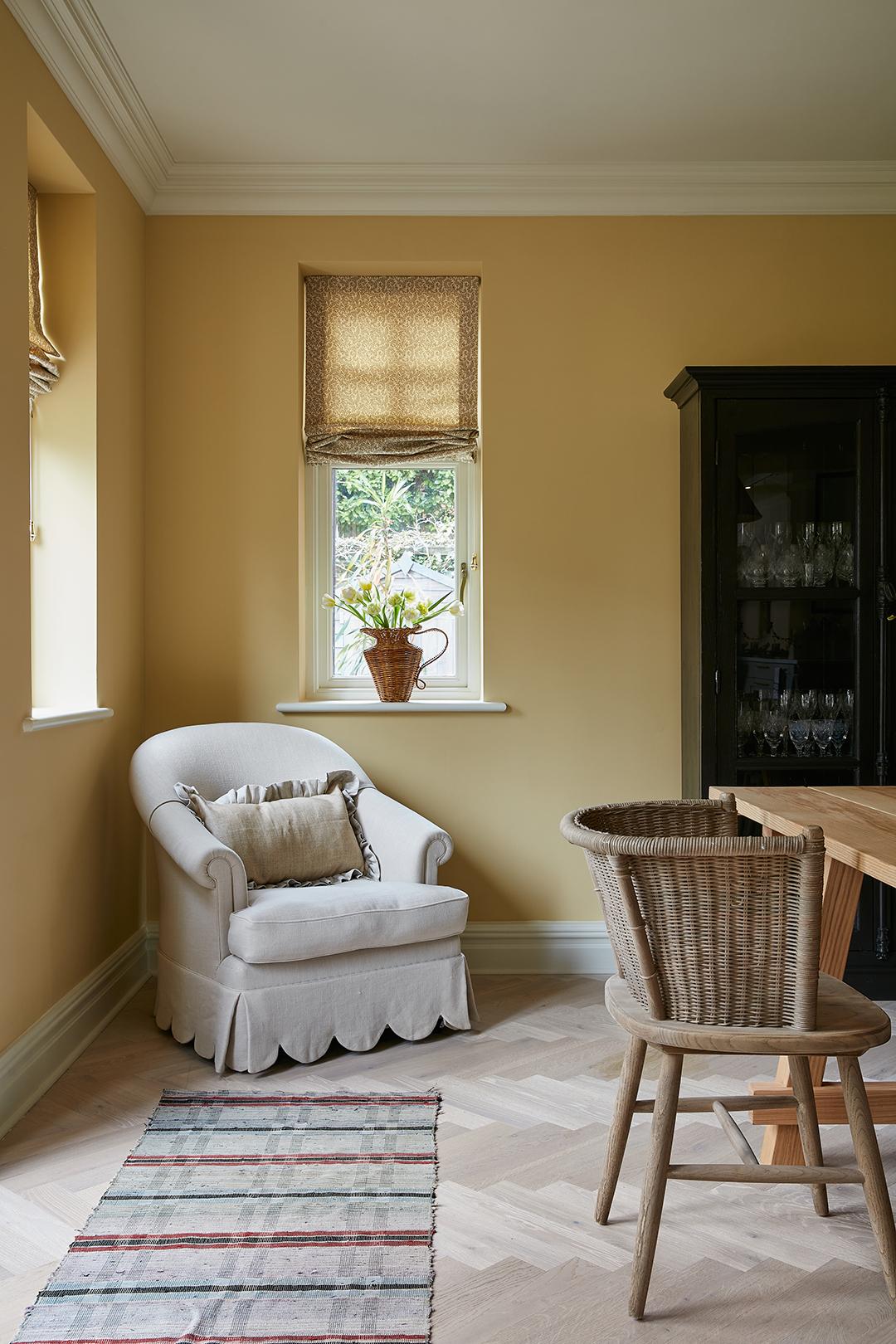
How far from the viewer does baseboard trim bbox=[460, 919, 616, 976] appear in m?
3.52

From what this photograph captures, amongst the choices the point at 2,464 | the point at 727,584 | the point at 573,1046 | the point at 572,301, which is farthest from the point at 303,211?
the point at 573,1046

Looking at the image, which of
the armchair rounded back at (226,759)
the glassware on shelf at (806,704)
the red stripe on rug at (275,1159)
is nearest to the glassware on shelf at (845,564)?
the glassware on shelf at (806,704)

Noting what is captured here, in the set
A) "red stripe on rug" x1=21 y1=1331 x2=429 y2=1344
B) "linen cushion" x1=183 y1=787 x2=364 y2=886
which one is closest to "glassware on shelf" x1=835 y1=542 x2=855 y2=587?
"linen cushion" x1=183 y1=787 x2=364 y2=886

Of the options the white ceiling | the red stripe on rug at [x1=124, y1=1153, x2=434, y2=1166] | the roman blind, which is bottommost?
the red stripe on rug at [x1=124, y1=1153, x2=434, y2=1166]

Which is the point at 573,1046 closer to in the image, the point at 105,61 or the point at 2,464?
the point at 2,464

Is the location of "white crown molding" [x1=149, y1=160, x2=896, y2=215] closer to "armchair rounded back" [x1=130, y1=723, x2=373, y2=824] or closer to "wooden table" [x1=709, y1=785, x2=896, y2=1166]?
"armchair rounded back" [x1=130, y1=723, x2=373, y2=824]

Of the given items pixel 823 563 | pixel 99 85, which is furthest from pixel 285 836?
pixel 99 85

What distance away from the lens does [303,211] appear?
354 cm

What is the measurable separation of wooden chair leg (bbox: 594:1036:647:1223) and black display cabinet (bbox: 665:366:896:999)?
60.8 inches

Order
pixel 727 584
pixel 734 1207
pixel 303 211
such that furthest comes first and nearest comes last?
pixel 303 211
pixel 727 584
pixel 734 1207

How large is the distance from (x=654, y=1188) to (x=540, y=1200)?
1.54 feet

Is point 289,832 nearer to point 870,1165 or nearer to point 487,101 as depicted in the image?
point 870,1165

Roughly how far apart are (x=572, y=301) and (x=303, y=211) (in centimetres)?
105

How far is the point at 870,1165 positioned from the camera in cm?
159
